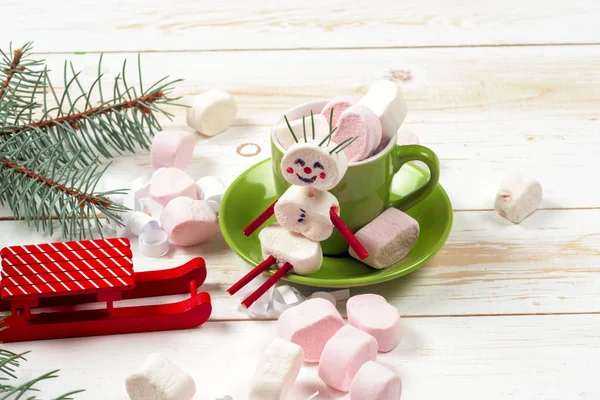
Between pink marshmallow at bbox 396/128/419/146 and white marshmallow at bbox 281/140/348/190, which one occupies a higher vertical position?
white marshmallow at bbox 281/140/348/190

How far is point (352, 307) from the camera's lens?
3.03 ft

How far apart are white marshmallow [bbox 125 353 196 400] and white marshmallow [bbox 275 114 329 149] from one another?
30 cm

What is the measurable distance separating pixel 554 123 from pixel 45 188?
31.1 inches

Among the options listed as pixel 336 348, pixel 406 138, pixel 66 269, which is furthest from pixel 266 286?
pixel 406 138

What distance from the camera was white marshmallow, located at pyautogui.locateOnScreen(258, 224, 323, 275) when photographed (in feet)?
3.07

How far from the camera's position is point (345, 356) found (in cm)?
85

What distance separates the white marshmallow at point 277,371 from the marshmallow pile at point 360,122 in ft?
0.79

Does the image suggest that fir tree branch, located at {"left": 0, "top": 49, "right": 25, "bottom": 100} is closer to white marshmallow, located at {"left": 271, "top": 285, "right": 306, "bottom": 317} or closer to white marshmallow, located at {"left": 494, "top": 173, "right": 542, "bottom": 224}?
white marshmallow, located at {"left": 271, "top": 285, "right": 306, "bottom": 317}

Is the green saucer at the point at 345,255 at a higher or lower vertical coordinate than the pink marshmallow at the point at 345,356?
higher

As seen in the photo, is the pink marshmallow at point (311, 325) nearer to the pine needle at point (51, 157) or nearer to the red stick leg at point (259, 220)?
the red stick leg at point (259, 220)

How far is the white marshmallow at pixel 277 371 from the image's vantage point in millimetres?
835

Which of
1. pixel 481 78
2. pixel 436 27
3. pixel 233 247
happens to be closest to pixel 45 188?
pixel 233 247

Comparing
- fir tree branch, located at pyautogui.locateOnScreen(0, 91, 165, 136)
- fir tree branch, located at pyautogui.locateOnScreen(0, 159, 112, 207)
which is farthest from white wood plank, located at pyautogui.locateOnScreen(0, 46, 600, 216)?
fir tree branch, located at pyautogui.locateOnScreen(0, 159, 112, 207)

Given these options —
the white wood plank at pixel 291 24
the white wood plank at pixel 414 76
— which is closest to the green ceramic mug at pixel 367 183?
the white wood plank at pixel 414 76
